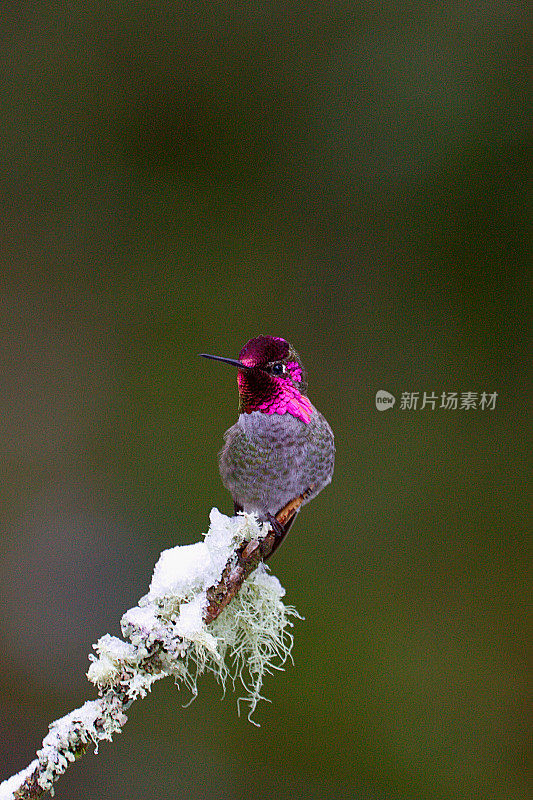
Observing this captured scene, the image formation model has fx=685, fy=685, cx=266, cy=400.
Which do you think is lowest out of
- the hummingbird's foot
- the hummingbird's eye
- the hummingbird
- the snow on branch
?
the snow on branch

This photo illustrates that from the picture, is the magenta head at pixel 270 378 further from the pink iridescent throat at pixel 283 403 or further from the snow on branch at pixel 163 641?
the snow on branch at pixel 163 641

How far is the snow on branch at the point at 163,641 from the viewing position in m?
0.58

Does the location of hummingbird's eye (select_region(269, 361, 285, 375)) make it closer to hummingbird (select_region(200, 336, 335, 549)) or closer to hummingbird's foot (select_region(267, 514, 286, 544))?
hummingbird (select_region(200, 336, 335, 549))

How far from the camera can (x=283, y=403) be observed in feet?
2.36

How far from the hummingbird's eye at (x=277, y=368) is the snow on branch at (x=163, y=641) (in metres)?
0.15

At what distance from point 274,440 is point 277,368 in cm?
8

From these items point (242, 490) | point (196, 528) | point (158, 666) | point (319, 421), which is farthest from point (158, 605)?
point (196, 528)

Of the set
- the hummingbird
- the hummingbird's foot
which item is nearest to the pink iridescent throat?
the hummingbird

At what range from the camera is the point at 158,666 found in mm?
626

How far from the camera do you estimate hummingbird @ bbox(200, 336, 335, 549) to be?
0.70m

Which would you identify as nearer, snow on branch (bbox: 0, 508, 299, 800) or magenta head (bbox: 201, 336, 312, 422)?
snow on branch (bbox: 0, 508, 299, 800)

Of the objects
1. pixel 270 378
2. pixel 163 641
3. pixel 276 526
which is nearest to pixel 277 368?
pixel 270 378

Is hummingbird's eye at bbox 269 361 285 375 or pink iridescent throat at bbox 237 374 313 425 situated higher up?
hummingbird's eye at bbox 269 361 285 375

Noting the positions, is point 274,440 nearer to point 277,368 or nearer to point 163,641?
point 277,368
